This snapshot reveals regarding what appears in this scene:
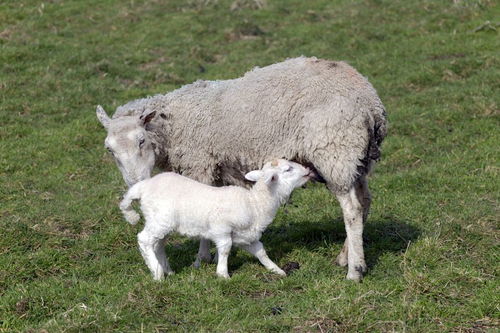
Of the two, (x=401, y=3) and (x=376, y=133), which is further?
(x=401, y=3)

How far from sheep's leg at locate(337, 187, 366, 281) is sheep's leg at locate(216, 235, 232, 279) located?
1.12m

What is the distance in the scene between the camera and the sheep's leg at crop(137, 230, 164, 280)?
19.5ft

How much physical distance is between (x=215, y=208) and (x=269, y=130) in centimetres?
99

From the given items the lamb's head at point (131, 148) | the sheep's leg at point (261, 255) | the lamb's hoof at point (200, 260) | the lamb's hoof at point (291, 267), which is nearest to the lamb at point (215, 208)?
the sheep's leg at point (261, 255)

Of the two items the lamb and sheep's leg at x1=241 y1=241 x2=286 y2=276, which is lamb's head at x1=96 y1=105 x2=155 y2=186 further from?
sheep's leg at x1=241 y1=241 x2=286 y2=276

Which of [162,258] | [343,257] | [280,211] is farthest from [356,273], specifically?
[280,211]

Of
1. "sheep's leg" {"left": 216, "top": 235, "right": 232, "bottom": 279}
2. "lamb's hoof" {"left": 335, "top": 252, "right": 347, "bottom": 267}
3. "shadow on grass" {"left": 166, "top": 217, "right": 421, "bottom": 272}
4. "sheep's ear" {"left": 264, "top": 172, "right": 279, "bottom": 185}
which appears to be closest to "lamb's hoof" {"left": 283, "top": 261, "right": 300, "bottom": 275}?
"shadow on grass" {"left": 166, "top": 217, "right": 421, "bottom": 272}

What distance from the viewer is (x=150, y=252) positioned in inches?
236

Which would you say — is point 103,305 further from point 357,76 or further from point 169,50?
point 169,50

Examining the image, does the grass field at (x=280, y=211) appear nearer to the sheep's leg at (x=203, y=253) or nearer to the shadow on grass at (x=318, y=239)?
the shadow on grass at (x=318, y=239)

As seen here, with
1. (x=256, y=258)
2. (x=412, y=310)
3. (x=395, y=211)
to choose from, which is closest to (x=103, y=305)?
(x=256, y=258)

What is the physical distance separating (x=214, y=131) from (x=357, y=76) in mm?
1553

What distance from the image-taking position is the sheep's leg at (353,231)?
6098 mm

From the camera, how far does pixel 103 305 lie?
17.4 feet
